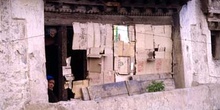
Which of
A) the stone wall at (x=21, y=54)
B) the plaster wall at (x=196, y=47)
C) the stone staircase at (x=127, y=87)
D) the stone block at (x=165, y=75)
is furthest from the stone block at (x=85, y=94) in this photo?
the plaster wall at (x=196, y=47)

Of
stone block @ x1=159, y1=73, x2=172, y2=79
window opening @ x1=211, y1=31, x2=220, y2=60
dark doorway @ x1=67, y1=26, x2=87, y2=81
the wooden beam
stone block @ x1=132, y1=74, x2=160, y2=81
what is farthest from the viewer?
window opening @ x1=211, y1=31, x2=220, y2=60

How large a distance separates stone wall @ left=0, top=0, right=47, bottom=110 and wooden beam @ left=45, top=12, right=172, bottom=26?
14.2 inches

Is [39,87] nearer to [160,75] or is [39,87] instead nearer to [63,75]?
[63,75]

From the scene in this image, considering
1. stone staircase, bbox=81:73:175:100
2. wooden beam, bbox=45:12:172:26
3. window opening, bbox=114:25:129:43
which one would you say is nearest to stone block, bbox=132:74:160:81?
stone staircase, bbox=81:73:175:100

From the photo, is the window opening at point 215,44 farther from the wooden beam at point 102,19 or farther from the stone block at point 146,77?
the stone block at point 146,77

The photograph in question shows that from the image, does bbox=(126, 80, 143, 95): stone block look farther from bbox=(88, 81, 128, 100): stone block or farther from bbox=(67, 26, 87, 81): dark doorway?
bbox=(67, 26, 87, 81): dark doorway

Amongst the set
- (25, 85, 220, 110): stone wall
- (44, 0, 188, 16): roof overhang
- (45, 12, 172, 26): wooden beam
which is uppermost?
(44, 0, 188, 16): roof overhang

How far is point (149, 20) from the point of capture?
8.73 metres

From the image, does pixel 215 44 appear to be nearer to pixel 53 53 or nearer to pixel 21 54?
pixel 53 53

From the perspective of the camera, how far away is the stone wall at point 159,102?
19.8ft

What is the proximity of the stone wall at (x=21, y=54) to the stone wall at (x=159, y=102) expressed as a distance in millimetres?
430

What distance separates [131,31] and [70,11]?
5.57 feet

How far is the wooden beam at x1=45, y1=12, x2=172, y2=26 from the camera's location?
23.4 ft

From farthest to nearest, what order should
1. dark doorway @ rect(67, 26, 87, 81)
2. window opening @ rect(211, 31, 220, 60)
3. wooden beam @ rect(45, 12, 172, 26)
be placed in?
1. window opening @ rect(211, 31, 220, 60)
2. dark doorway @ rect(67, 26, 87, 81)
3. wooden beam @ rect(45, 12, 172, 26)
